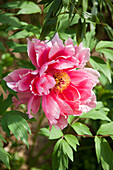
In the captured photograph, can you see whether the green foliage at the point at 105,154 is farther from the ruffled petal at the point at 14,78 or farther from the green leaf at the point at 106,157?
the ruffled petal at the point at 14,78

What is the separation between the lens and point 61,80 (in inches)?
30.1

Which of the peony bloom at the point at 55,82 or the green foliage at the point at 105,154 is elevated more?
the peony bloom at the point at 55,82

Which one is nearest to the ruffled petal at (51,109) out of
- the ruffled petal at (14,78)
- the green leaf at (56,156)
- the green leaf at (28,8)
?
A: the ruffled petal at (14,78)

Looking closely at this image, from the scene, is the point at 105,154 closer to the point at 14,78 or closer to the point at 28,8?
the point at 14,78

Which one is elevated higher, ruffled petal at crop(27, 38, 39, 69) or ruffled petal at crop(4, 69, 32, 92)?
ruffled petal at crop(27, 38, 39, 69)

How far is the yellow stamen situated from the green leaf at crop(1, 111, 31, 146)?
0.57 feet

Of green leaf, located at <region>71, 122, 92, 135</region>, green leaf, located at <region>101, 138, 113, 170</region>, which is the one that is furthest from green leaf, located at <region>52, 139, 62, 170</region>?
green leaf, located at <region>101, 138, 113, 170</region>

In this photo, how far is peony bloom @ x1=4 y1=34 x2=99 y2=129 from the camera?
2.30 feet

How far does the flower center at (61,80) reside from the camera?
0.76 m

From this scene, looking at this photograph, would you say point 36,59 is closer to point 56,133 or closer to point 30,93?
point 30,93

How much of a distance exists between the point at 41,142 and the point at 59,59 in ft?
4.66

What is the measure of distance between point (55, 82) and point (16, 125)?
212mm

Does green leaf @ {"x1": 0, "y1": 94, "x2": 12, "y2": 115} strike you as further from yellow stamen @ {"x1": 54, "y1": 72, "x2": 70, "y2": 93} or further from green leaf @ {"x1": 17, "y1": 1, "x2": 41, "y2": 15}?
green leaf @ {"x1": 17, "y1": 1, "x2": 41, "y2": 15}

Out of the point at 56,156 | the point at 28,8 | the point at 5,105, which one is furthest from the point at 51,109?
the point at 28,8
